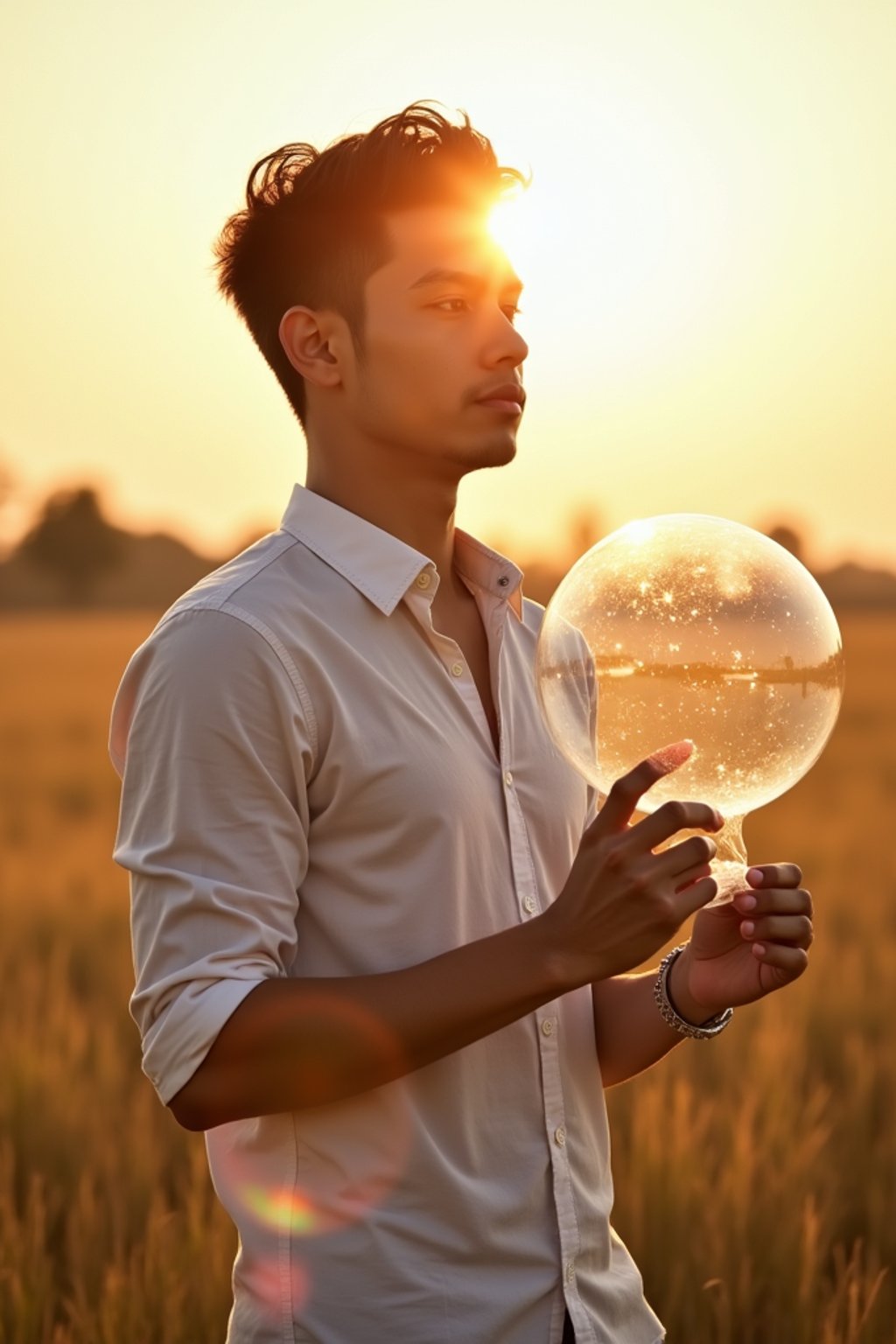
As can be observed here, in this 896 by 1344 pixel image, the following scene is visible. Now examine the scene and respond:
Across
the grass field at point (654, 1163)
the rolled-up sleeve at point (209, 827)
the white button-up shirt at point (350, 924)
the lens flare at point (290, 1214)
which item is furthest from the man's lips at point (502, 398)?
the grass field at point (654, 1163)

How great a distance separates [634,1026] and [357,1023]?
1.96ft

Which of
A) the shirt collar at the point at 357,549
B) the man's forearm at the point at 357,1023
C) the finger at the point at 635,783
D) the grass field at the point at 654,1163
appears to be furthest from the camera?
the grass field at the point at 654,1163

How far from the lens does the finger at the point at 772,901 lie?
6.07ft

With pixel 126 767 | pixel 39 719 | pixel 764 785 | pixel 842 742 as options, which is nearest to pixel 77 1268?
pixel 126 767

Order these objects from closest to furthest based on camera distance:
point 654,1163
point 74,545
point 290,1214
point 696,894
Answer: point 696,894, point 290,1214, point 654,1163, point 74,545

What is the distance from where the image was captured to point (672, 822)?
1.63m

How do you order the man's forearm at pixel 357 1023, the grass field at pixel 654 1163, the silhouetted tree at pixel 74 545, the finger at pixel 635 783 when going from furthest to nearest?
the silhouetted tree at pixel 74 545, the grass field at pixel 654 1163, the man's forearm at pixel 357 1023, the finger at pixel 635 783

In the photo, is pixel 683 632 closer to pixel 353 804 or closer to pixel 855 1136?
pixel 353 804

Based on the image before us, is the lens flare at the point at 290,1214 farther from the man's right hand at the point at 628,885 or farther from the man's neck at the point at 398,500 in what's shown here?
the man's neck at the point at 398,500

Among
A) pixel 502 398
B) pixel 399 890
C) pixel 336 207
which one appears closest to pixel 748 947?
pixel 399 890

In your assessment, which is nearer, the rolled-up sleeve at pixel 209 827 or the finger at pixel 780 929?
the rolled-up sleeve at pixel 209 827

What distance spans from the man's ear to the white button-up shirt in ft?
1.01

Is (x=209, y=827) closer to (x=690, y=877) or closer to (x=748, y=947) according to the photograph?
(x=690, y=877)

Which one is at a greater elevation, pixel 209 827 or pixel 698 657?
pixel 698 657
